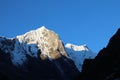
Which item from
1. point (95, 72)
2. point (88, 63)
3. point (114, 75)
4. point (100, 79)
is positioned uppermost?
point (88, 63)

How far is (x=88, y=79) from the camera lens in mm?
114562

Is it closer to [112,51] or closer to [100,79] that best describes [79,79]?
[112,51]

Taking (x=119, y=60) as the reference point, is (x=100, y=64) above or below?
above

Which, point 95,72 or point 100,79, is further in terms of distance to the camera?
point 95,72

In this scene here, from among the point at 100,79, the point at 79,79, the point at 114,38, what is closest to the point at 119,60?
the point at 100,79

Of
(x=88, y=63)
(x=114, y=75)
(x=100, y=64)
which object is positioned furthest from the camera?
(x=88, y=63)

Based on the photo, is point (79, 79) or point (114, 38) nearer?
point (79, 79)

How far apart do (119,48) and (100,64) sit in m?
6.30

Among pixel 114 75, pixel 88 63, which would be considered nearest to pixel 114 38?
pixel 88 63

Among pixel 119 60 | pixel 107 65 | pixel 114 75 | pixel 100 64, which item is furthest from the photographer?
pixel 100 64

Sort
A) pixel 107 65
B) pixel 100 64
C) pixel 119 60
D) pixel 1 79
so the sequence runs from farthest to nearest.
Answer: pixel 1 79
pixel 100 64
pixel 107 65
pixel 119 60

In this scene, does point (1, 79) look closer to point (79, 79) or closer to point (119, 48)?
point (79, 79)

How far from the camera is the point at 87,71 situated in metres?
123

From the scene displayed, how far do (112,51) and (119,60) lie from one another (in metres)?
17.0
